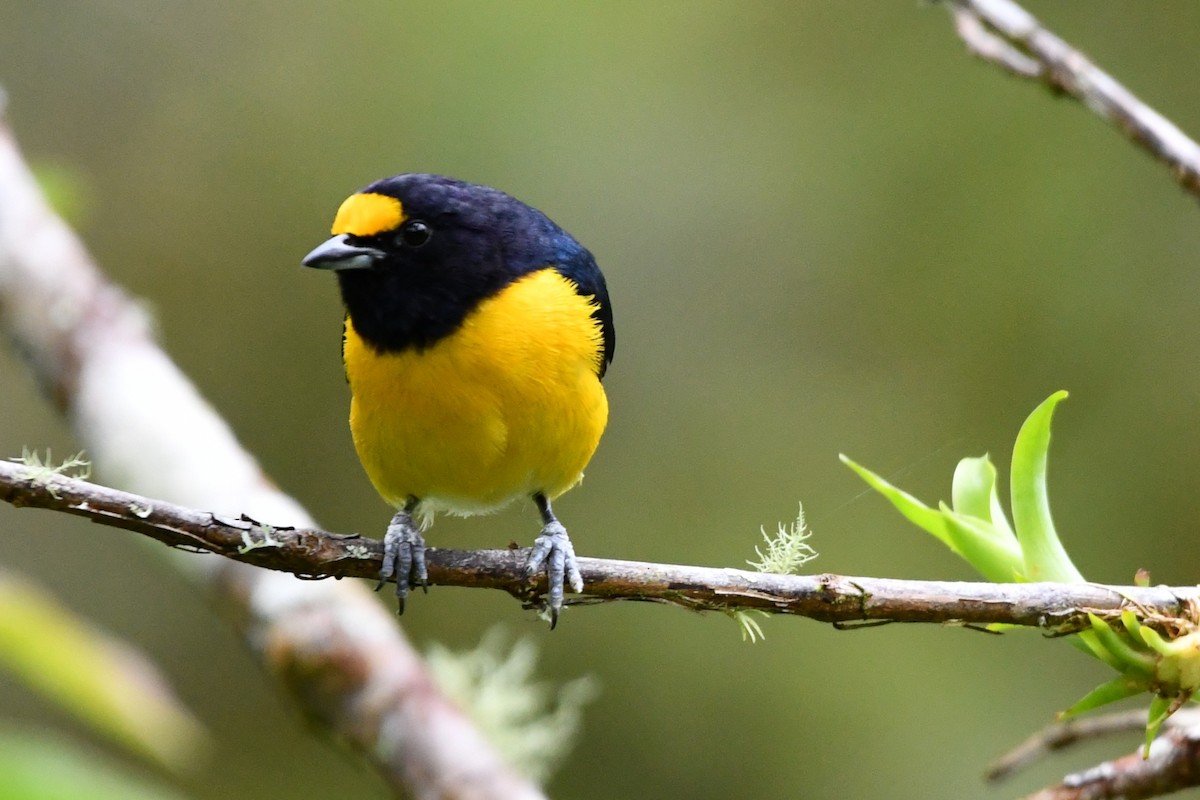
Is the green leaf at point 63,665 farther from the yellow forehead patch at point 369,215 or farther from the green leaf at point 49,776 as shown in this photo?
the yellow forehead patch at point 369,215

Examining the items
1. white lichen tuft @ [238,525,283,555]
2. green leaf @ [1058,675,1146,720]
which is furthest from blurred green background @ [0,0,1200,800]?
white lichen tuft @ [238,525,283,555]

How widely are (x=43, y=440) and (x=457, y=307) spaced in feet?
12.4

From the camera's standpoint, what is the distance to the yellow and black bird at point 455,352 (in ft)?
8.92

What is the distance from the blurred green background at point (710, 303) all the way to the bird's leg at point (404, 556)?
2.85 meters

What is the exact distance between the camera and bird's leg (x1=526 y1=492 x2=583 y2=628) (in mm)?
2246

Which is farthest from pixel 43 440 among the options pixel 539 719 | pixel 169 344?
pixel 539 719

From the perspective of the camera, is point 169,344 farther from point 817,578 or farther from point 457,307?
point 817,578

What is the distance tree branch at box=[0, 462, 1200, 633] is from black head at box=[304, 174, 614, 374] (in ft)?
2.66

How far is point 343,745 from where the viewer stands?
300 centimetres

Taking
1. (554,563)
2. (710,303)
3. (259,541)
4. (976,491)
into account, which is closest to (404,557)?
(554,563)

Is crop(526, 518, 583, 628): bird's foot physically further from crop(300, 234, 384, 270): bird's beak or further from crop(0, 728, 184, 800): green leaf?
crop(0, 728, 184, 800): green leaf

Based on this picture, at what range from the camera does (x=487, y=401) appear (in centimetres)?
271

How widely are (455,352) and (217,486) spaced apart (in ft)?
3.02

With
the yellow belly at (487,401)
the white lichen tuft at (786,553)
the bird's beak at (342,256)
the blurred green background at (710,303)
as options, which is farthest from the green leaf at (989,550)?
the blurred green background at (710,303)
